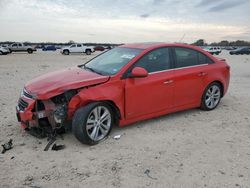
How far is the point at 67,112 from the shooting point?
4.68m

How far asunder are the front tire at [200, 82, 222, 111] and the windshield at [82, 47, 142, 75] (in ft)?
6.48

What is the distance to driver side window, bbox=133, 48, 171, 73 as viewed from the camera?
5.45 m

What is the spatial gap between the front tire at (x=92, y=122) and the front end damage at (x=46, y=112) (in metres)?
0.29

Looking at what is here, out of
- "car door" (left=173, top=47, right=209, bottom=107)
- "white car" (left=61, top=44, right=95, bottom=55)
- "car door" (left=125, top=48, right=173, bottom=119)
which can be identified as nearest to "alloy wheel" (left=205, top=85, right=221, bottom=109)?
"car door" (left=173, top=47, right=209, bottom=107)

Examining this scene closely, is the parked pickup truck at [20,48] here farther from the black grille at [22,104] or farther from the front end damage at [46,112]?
the front end damage at [46,112]

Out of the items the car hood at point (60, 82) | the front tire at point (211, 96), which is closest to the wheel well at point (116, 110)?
the car hood at point (60, 82)

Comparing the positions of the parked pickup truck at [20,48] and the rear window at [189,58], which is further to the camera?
the parked pickup truck at [20,48]

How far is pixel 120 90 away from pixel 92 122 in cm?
74

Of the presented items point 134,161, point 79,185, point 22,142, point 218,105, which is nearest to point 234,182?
point 134,161

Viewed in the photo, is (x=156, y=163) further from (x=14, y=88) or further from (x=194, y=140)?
(x=14, y=88)

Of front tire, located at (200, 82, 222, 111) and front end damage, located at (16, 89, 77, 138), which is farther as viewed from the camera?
front tire, located at (200, 82, 222, 111)

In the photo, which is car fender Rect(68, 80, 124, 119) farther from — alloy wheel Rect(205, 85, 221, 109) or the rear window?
alloy wheel Rect(205, 85, 221, 109)

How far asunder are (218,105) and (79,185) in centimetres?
478

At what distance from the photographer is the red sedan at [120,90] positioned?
4.66 metres
